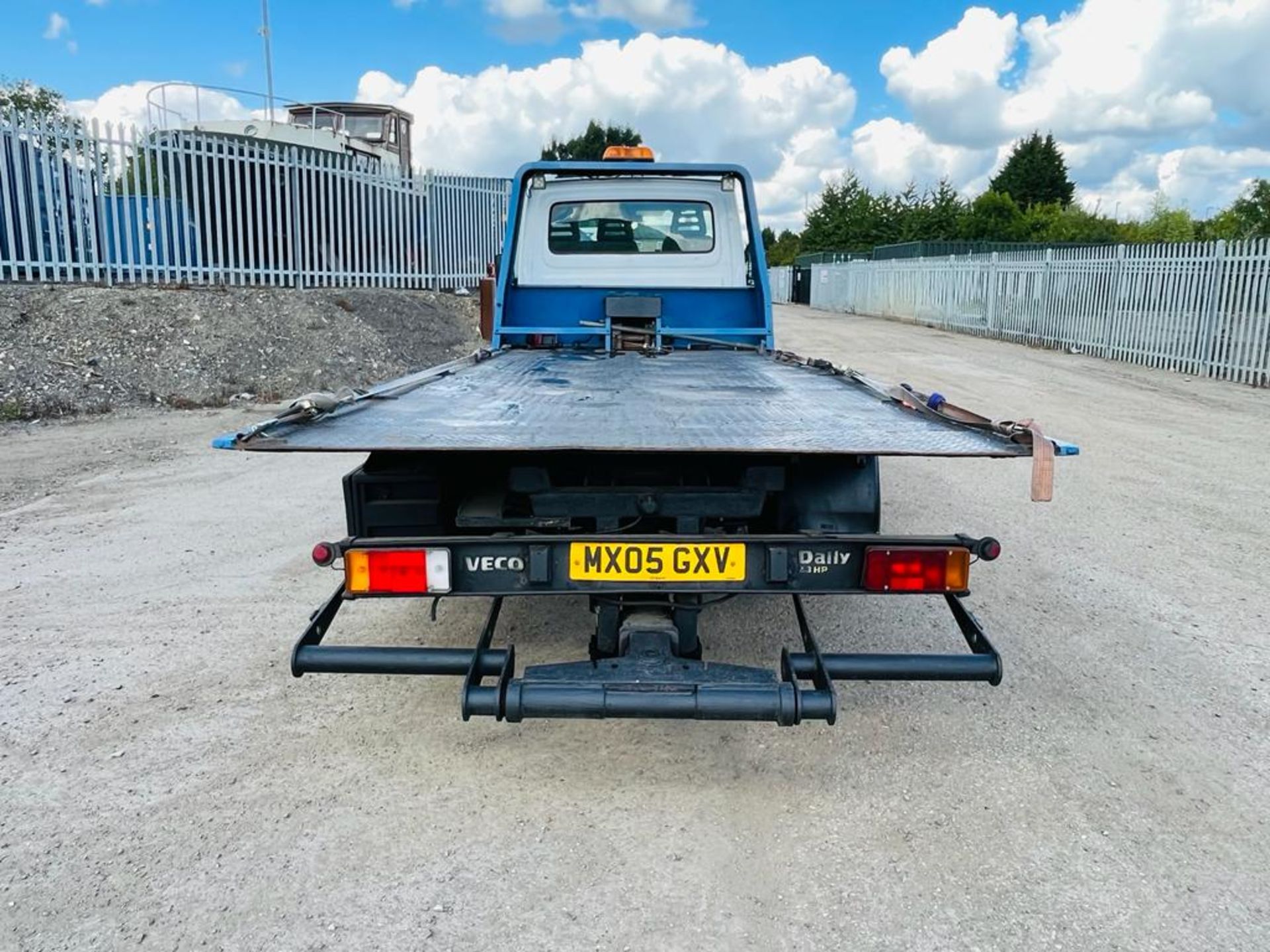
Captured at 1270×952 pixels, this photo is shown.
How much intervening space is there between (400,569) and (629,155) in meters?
4.60

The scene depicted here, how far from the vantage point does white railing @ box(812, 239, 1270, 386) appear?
13.8 metres

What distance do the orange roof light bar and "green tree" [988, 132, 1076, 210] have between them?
197 feet

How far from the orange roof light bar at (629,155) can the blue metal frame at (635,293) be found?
89mm

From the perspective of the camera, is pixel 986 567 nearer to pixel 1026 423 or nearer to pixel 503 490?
pixel 1026 423

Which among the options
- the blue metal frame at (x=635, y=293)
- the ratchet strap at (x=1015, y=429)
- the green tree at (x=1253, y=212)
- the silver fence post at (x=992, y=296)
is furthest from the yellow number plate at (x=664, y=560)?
the green tree at (x=1253, y=212)

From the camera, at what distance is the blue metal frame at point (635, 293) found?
6348mm

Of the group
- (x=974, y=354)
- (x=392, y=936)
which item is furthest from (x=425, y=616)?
(x=974, y=354)

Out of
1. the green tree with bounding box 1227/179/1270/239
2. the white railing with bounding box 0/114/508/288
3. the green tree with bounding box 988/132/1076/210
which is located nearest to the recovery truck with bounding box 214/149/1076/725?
the white railing with bounding box 0/114/508/288

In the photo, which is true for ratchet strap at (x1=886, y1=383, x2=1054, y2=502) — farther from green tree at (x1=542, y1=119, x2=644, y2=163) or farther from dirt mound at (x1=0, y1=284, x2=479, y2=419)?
green tree at (x1=542, y1=119, x2=644, y2=163)

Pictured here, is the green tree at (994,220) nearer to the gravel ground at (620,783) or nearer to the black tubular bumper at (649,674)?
the gravel ground at (620,783)

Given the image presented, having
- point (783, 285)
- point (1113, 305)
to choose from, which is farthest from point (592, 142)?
point (1113, 305)

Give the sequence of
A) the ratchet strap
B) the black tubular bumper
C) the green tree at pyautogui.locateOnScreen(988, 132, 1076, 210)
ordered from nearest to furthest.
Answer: the ratchet strap, the black tubular bumper, the green tree at pyautogui.locateOnScreen(988, 132, 1076, 210)

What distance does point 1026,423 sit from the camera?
2.85 m

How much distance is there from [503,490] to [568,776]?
1016 mm
